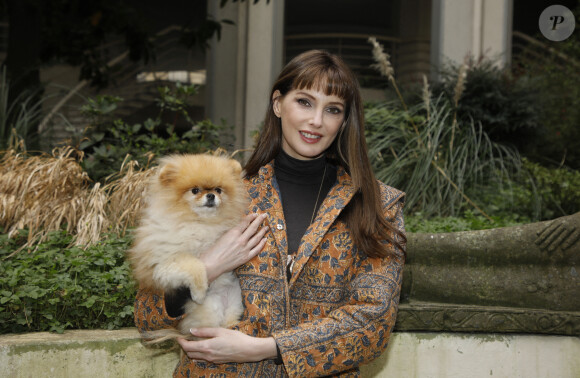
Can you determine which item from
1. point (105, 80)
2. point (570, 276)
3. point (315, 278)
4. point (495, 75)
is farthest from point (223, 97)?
point (315, 278)

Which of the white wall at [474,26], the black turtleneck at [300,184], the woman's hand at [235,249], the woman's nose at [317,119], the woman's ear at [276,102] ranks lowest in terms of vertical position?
the woman's hand at [235,249]

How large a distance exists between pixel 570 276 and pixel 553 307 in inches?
8.2

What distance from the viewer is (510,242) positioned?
131 inches

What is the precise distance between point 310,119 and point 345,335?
2.61 ft

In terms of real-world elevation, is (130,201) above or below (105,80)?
below

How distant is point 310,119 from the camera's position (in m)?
2.07

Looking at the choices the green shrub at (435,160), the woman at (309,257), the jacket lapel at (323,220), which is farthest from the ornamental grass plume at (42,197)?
the jacket lapel at (323,220)

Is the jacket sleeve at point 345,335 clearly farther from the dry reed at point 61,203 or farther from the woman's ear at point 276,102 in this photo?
the dry reed at point 61,203

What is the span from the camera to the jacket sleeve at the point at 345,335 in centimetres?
182

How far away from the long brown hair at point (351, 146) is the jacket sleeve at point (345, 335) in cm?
17

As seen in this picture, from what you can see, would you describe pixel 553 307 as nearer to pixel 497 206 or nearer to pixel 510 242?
pixel 510 242

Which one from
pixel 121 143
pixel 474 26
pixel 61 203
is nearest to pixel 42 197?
pixel 61 203

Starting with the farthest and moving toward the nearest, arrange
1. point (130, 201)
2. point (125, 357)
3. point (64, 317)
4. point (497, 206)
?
point (497, 206) → point (130, 201) → point (64, 317) → point (125, 357)

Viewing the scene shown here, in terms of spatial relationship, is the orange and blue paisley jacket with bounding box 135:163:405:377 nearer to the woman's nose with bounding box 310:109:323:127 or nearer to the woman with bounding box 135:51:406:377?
the woman with bounding box 135:51:406:377
